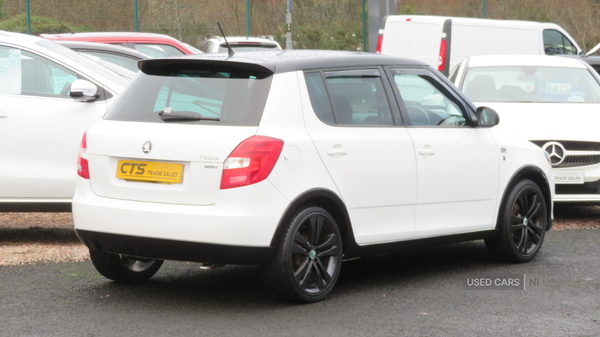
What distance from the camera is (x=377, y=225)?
6.25 metres

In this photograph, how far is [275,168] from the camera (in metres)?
5.52

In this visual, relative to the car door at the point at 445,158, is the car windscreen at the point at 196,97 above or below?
above

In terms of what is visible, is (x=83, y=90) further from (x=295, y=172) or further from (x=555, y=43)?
(x=555, y=43)

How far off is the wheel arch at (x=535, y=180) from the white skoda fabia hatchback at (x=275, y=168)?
0.47m

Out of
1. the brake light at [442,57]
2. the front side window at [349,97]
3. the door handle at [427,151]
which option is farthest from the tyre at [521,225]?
the brake light at [442,57]

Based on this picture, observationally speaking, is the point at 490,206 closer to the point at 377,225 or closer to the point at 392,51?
the point at 377,225

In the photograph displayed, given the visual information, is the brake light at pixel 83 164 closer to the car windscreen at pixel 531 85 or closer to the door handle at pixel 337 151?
the door handle at pixel 337 151

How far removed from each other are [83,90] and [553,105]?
16.7 ft

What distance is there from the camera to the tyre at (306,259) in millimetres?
5609

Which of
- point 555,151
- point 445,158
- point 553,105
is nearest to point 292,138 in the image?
point 445,158

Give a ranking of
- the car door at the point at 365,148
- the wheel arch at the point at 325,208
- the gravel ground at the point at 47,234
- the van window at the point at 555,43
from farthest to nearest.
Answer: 1. the van window at the point at 555,43
2. the gravel ground at the point at 47,234
3. the car door at the point at 365,148
4. the wheel arch at the point at 325,208

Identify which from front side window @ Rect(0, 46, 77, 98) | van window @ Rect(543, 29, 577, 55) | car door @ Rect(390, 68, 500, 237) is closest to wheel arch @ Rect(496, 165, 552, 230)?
car door @ Rect(390, 68, 500, 237)

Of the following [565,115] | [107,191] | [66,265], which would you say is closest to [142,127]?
[107,191]

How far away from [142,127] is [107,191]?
1.46 feet
